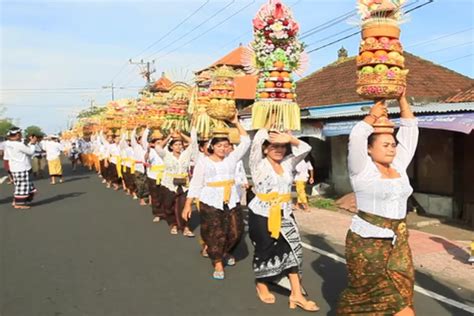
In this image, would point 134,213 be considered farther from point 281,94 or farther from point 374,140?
point 374,140

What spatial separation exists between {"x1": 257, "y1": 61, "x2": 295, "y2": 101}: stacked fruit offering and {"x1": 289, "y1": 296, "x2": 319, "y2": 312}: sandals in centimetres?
191

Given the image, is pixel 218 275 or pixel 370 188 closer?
pixel 370 188

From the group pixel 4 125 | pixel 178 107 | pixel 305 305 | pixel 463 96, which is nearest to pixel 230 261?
pixel 305 305

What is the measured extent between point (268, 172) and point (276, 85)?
84 cm

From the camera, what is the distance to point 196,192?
5906 millimetres

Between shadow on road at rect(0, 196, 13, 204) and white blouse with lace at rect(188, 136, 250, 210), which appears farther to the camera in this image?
shadow on road at rect(0, 196, 13, 204)

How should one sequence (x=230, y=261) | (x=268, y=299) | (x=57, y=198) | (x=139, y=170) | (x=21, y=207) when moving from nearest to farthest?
(x=268, y=299)
(x=230, y=261)
(x=21, y=207)
(x=139, y=170)
(x=57, y=198)

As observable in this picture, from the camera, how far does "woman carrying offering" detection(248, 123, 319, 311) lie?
454 centimetres

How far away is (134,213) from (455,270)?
267 inches

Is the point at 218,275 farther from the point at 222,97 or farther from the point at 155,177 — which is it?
the point at 155,177

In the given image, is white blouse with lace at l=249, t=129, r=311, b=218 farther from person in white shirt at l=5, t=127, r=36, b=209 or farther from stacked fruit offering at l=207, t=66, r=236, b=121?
person in white shirt at l=5, t=127, r=36, b=209

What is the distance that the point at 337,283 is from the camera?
539cm

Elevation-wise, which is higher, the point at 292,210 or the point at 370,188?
the point at 370,188

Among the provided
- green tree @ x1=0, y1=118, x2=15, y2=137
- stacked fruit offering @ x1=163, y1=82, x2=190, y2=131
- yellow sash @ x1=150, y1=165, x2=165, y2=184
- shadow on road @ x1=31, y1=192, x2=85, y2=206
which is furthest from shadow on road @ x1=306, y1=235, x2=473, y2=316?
green tree @ x1=0, y1=118, x2=15, y2=137
